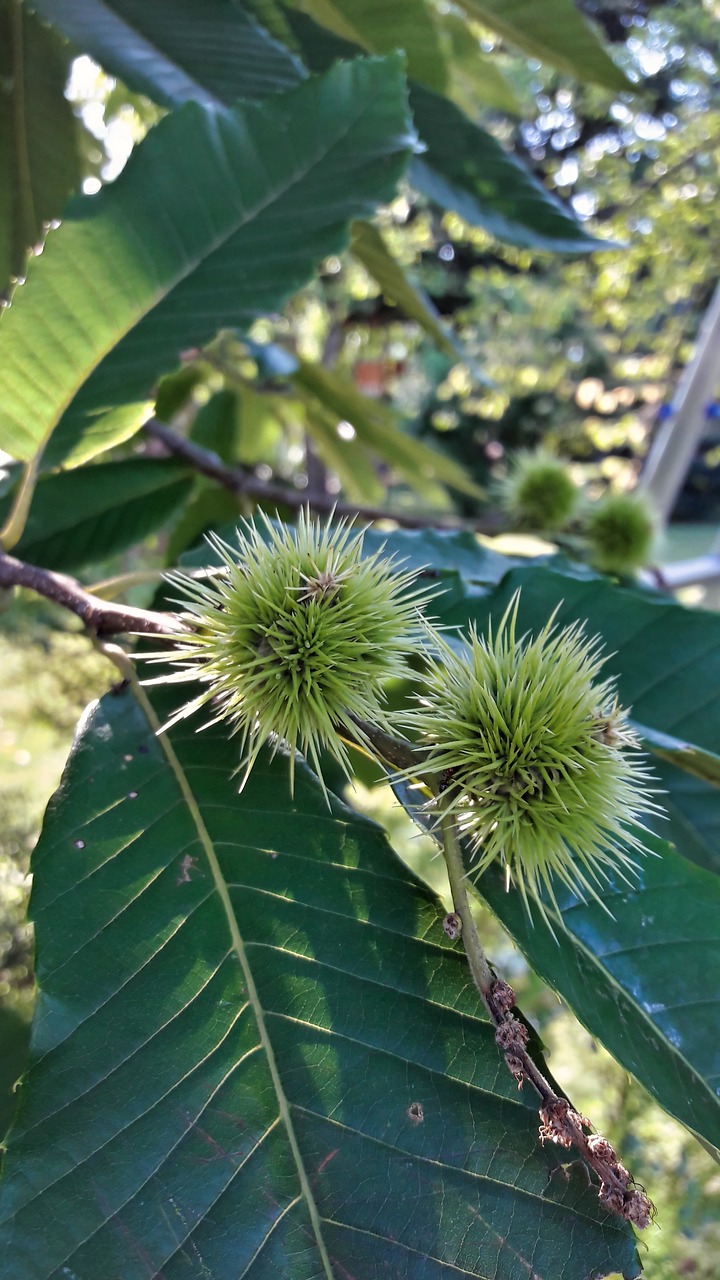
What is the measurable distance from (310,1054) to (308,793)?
0.72 feet

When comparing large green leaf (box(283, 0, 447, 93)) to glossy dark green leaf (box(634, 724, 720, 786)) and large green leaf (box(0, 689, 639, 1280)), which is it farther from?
large green leaf (box(0, 689, 639, 1280))

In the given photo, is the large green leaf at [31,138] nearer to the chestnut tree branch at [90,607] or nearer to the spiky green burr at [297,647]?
the chestnut tree branch at [90,607]

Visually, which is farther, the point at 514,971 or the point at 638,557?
the point at 514,971

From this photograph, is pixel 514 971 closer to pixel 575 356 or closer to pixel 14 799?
pixel 14 799

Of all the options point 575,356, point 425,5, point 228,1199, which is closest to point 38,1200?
point 228,1199

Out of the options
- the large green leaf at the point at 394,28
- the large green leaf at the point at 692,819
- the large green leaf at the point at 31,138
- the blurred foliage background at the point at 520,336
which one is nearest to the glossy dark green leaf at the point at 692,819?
the large green leaf at the point at 692,819

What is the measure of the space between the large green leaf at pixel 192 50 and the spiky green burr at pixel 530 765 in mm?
835

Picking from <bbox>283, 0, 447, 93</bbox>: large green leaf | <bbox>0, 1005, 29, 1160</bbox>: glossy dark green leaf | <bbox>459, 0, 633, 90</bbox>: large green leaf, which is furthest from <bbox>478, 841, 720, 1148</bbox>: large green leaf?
<bbox>459, 0, 633, 90</bbox>: large green leaf

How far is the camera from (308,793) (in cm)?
71

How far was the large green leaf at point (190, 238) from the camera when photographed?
0.81 meters

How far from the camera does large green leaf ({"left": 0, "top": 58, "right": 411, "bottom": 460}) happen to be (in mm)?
810

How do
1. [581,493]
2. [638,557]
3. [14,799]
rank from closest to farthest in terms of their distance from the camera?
[638,557] → [581,493] → [14,799]

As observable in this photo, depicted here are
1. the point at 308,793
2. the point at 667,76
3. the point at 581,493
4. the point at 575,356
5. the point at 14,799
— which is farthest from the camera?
the point at 575,356

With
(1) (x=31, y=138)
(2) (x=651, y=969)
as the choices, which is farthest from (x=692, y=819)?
(1) (x=31, y=138)
